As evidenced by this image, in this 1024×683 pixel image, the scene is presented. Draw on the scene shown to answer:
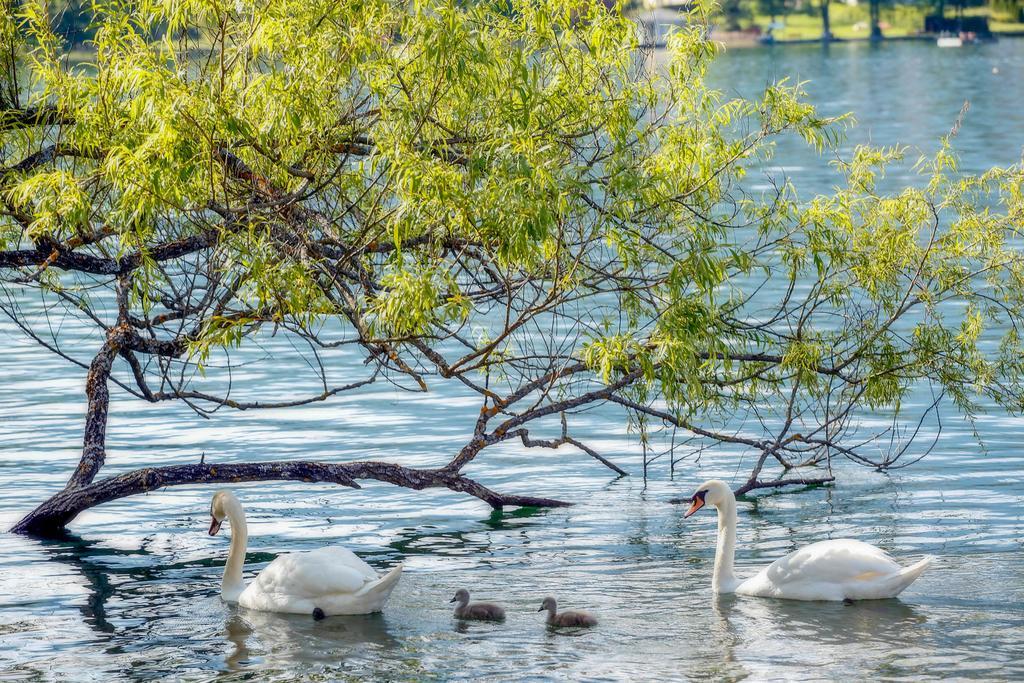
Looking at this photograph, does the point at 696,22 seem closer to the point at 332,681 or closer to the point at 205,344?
the point at 205,344

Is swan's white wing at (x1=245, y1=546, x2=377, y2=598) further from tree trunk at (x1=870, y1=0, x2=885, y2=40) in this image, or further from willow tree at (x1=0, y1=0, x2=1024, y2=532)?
tree trunk at (x1=870, y1=0, x2=885, y2=40)

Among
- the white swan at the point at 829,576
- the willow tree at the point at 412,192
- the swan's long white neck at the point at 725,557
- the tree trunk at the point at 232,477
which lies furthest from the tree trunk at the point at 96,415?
the white swan at the point at 829,576

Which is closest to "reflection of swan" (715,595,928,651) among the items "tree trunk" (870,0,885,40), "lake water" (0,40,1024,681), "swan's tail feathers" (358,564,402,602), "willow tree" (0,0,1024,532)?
"lake water" (0,40,1024,681)

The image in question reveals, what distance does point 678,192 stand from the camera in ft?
48.5

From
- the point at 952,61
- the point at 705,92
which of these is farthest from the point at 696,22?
the point at 952,61

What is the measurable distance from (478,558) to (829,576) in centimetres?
348

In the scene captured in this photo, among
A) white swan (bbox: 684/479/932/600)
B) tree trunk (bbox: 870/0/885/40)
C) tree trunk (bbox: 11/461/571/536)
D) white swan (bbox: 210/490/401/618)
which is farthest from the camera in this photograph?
tree trunk (bbox: 870/0/885/40)

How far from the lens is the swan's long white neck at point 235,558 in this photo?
13539 millimetres

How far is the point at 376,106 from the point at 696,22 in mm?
3709

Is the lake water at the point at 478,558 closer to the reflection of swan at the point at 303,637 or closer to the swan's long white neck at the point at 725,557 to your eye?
the reflection of swan at the point at 303,637

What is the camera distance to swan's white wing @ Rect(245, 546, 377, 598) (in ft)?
42.3

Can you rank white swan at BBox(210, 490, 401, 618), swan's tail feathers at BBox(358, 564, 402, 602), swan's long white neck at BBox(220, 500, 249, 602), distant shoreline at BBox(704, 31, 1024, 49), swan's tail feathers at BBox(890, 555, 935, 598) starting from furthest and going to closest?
distant shoreline at BBox(704, 31, 1024, 49)
swan's long white neck at BBox(220, 500, 249, 602)
swan's tail feathers at BBox(890, 555, 935, 598)
white swan at BBox(210, 490, 401, 618)
swan's tail feathers at BBox(358, 564, 402, 602)

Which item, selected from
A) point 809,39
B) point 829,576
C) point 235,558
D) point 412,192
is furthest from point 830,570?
point 809,39

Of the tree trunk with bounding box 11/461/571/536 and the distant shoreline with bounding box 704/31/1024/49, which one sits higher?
the distant shoreline with bounding box 704/31/1024/49
